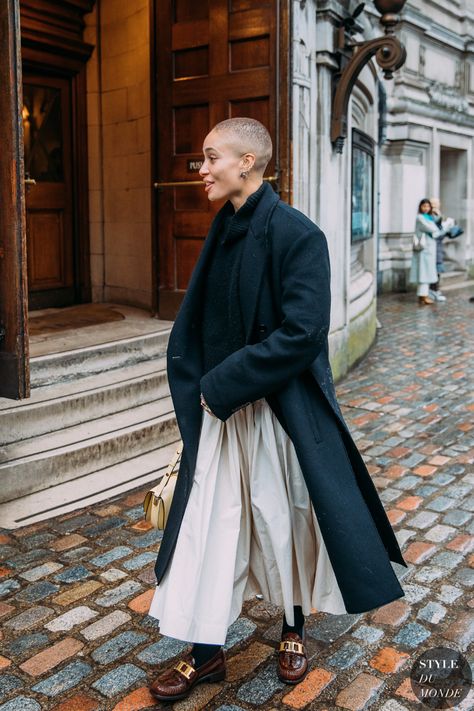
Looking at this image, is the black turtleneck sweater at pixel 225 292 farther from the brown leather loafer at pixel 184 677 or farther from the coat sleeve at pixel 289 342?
the brown leather loafer at pixel 184 677

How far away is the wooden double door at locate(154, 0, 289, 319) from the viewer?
247 inches

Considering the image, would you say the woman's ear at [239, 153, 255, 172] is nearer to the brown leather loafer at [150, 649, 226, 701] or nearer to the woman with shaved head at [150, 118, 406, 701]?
the woman with shaved head at [150, 118, 406, 701]

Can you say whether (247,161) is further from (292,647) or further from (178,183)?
(178,183)

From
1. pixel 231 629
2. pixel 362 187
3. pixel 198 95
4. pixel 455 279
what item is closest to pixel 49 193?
pixel 198 95

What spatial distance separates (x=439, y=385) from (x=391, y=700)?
16.3 feet

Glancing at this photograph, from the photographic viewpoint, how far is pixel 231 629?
3.19 m

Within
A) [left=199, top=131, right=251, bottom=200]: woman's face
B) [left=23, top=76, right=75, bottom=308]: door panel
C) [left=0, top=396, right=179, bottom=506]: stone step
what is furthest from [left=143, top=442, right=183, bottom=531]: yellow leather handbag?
[left=23, top=76, right=75, bottom=308]: door panel

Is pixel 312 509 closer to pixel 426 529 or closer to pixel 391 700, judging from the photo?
pixel 391 700

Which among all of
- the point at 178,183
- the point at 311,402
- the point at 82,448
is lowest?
the point at 82,448

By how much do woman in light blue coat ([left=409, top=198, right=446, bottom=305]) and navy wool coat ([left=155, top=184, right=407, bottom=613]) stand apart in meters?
11.1

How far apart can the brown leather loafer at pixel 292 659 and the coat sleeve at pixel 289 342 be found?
2.92 ft

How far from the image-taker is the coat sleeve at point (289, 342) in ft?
7.98

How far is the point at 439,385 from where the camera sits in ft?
24.2

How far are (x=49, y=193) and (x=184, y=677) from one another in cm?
634
